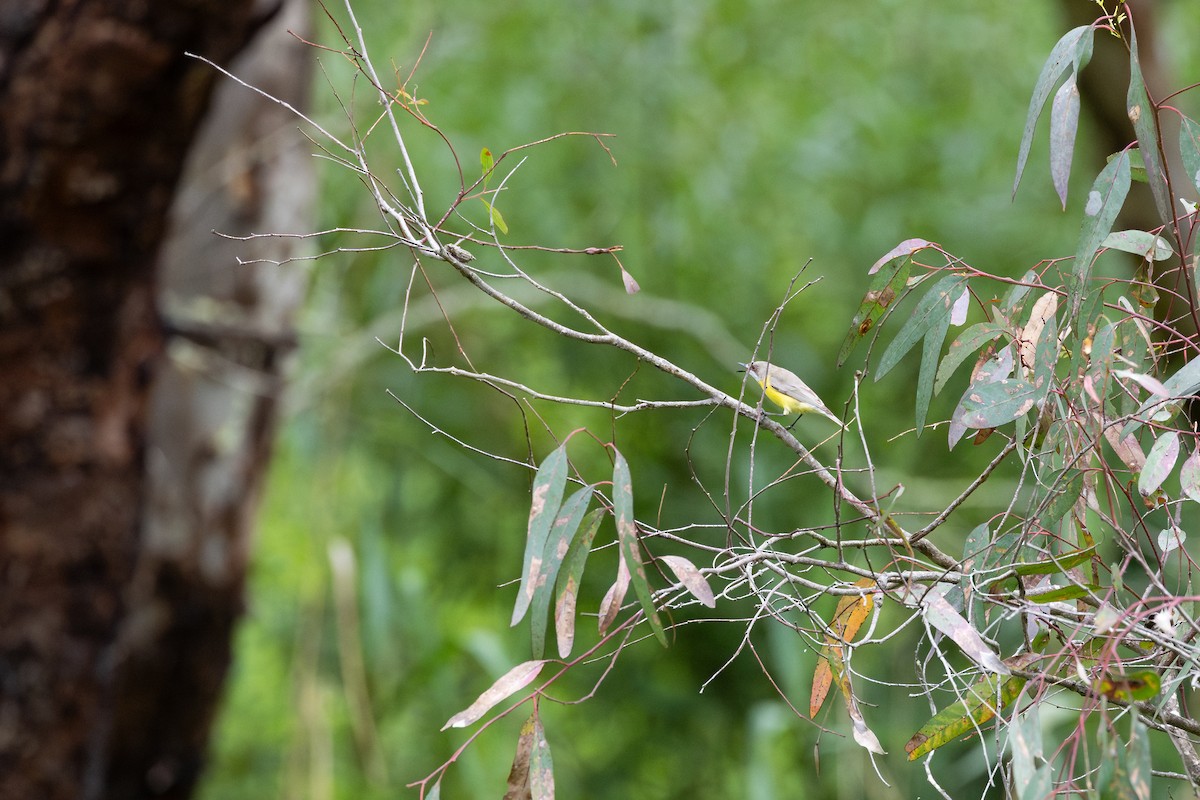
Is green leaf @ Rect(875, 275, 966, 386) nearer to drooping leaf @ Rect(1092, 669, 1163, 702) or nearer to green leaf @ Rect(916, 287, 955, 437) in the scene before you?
green leaf @ Rect(916, 287, 955, 437)

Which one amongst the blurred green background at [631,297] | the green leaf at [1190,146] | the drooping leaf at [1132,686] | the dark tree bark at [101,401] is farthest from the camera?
the blurred green background at [631,297]

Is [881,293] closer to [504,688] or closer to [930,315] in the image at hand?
[930,315]

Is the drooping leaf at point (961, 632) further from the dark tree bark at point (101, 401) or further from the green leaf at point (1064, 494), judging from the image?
the dark tree bark at point (101, 401)

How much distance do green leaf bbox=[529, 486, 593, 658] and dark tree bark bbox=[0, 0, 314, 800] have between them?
574 mm

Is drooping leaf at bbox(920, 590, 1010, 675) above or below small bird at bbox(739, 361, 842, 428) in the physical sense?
below

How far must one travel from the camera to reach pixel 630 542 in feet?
0.96

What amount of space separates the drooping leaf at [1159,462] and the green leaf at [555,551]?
156 mm

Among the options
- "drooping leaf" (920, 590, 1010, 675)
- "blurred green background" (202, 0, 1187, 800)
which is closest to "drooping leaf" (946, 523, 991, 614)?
"drooping leaf" (920, 590, 1010, 675)

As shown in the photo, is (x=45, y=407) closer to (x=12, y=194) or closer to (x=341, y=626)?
(x=12, y=194)

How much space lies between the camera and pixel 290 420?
156 centimetres

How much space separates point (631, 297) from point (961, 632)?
107cm

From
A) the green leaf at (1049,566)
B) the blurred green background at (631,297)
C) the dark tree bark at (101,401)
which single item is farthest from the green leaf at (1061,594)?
the blurred green background at (631,297)

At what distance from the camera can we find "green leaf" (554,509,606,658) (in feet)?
1.02

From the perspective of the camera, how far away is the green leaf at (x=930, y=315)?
1.21 ft
